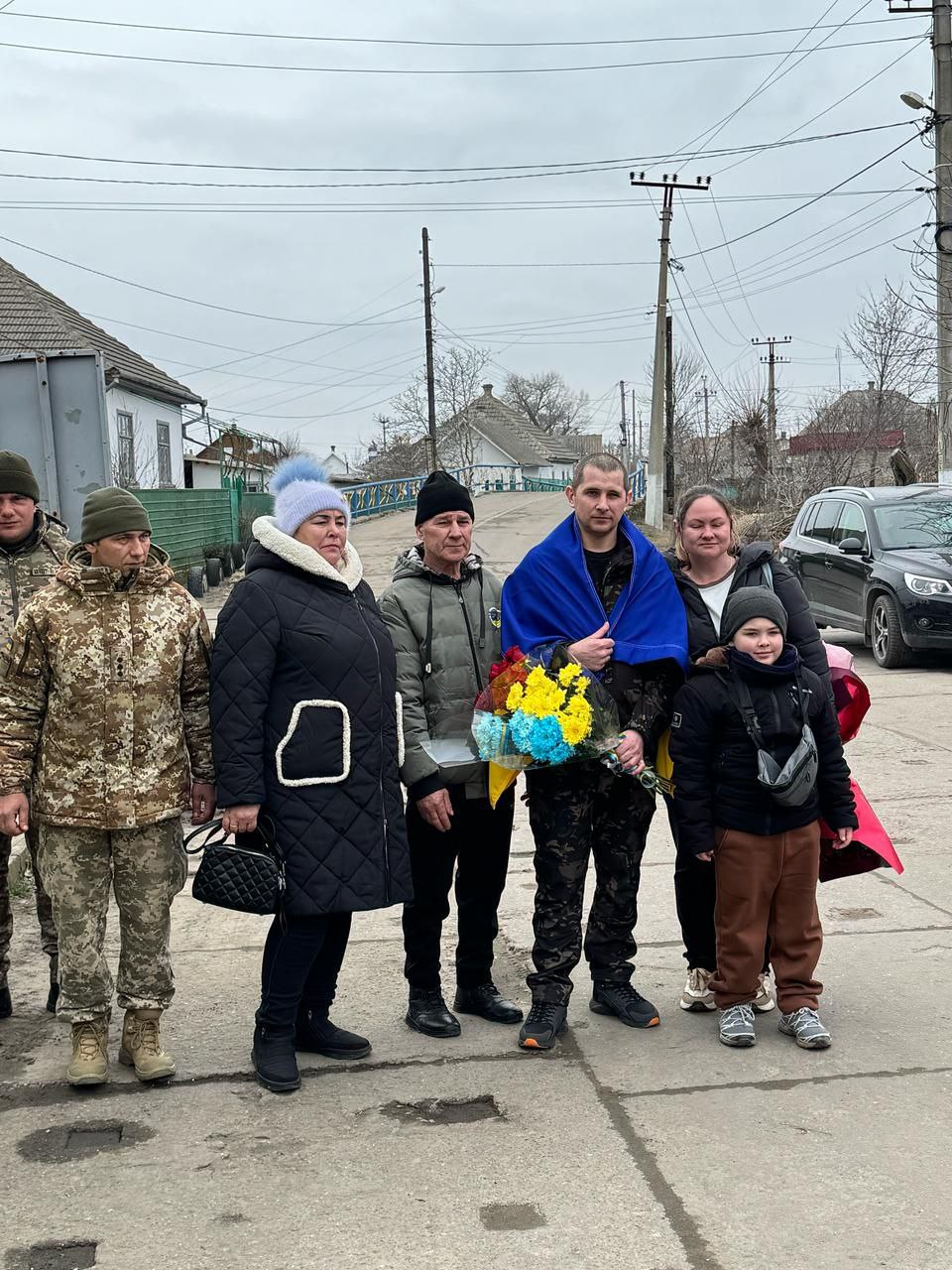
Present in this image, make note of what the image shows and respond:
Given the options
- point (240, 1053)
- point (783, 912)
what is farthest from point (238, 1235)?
point (783, 912)

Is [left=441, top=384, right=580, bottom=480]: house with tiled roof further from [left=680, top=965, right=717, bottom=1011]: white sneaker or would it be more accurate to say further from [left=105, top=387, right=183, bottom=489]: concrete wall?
[left=680, top=965, right=717, bottom=1011]: white sneaker

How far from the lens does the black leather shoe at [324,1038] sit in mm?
4340

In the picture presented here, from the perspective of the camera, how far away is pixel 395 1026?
15.1 ft

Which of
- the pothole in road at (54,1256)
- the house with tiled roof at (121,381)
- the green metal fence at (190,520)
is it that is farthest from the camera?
the house with tiled roof at (121,381)

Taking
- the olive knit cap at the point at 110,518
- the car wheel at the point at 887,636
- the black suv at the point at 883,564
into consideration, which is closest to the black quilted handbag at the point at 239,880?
the olive knit cap at the point at 110,518

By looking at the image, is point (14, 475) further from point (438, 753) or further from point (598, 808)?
point (598, 808)

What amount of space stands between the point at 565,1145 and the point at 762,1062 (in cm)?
89

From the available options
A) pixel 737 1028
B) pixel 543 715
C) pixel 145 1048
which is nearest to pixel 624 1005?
pixel 737 1028

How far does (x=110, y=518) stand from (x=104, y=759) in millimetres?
750

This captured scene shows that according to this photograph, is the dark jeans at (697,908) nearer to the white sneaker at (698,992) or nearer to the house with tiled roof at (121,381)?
the white sneaker at (698,992)

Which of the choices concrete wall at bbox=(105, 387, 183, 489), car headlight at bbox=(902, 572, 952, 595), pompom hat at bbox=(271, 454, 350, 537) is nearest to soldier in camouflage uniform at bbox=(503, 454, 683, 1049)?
pompom hat at bbox=(271, 454, 350, 537)

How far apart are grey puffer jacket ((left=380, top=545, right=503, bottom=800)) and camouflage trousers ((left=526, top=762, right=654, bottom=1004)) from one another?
10.2 inches

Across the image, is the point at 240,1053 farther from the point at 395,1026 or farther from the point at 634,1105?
the point at 634,1105

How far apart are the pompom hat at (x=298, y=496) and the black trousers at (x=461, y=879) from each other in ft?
3.41
